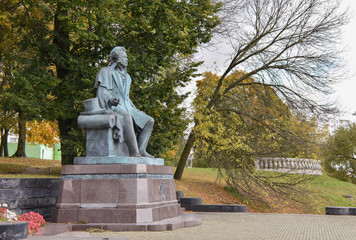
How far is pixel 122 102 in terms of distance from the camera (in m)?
9.95

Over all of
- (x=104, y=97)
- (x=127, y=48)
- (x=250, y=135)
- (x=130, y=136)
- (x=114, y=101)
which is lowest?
(x=130, y=136)

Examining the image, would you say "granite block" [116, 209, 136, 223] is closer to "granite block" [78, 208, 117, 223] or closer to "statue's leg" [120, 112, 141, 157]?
"granite block" [78, 208, 117, 223]

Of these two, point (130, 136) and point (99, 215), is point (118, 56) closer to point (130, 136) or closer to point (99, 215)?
point (130, 136)

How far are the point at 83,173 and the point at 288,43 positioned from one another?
1559 cm

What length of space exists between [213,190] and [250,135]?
12.1 ft

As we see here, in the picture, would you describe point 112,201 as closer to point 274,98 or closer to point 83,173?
point 83,173

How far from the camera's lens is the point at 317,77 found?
2130 centimetres

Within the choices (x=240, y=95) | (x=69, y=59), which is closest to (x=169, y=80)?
(x=69, y=59)

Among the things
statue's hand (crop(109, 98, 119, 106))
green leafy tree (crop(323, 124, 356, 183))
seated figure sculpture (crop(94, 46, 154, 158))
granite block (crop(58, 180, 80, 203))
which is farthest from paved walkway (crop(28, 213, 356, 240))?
green leafy tree (crop(323, 124, 356, 183))

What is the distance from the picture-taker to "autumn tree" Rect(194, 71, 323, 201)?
20141 millimetres

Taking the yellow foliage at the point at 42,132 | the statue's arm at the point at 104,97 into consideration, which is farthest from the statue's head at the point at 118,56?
the yellow foliage at the point at 42,132

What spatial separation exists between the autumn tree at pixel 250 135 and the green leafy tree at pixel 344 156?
982 inches

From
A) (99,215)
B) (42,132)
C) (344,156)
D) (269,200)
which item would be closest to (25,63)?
(99,215)

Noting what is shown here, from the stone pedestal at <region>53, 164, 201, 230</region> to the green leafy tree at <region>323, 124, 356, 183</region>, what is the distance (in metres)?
39.1
